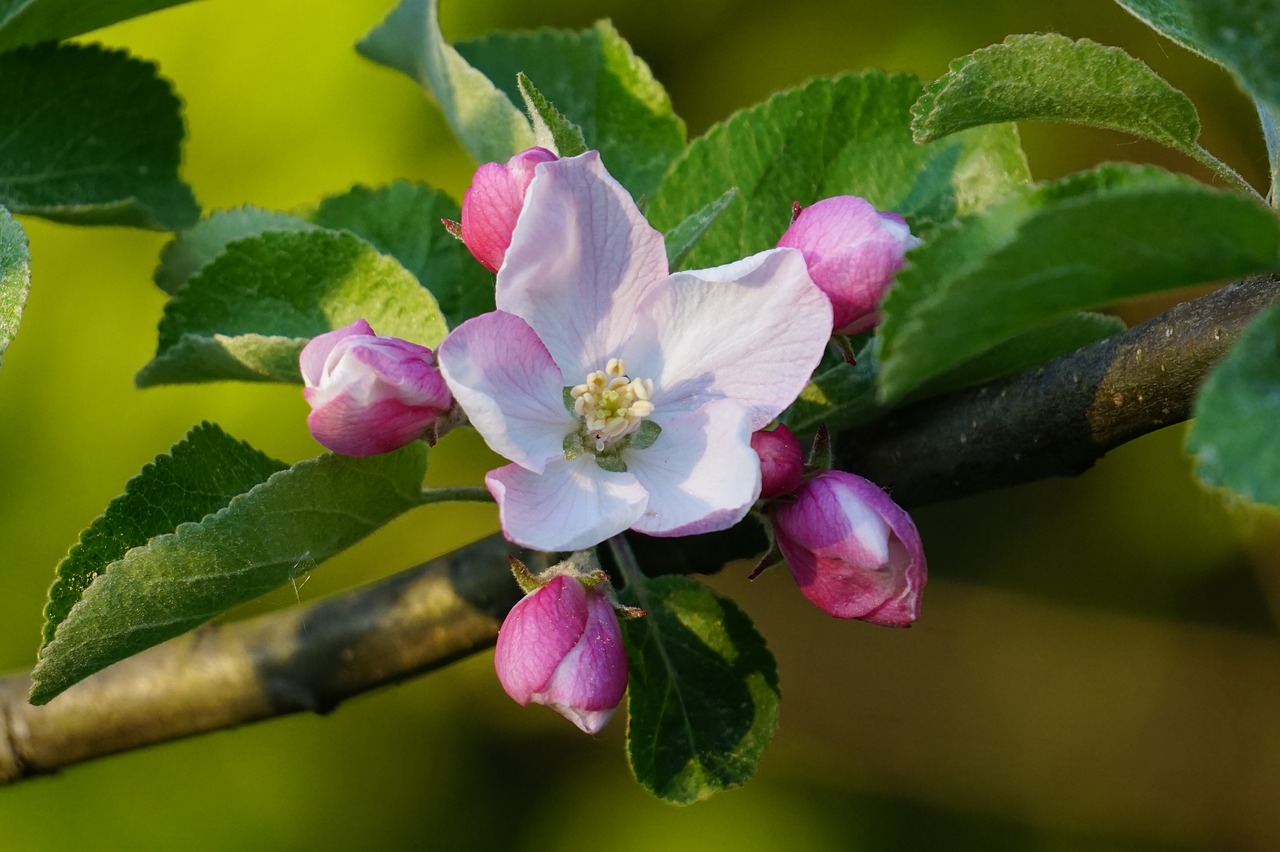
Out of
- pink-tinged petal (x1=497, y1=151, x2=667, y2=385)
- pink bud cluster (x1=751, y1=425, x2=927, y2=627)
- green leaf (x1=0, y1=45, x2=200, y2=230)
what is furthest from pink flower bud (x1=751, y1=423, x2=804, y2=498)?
green leaf (x1=0, y1=45, x2=200, y2=230)

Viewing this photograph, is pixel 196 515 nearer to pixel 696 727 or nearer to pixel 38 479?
pixel 696 727

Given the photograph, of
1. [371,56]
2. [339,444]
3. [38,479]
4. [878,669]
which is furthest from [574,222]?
[878,669]

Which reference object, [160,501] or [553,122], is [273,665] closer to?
[160,501]

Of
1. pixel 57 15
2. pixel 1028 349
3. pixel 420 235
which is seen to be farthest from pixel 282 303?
pixel 1028 349

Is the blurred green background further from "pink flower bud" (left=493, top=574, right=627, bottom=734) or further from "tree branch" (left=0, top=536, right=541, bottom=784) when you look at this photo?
"pink flower bud" (left=493, top=574, right=627, bottom=734)

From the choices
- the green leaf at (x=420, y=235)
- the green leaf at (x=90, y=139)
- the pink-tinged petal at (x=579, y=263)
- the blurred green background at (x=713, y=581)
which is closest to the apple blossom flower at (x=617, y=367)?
the pink-tinged petal at (x=579, y=263)

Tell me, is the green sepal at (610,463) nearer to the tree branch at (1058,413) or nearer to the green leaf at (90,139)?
the tree branch at (1058,413)
